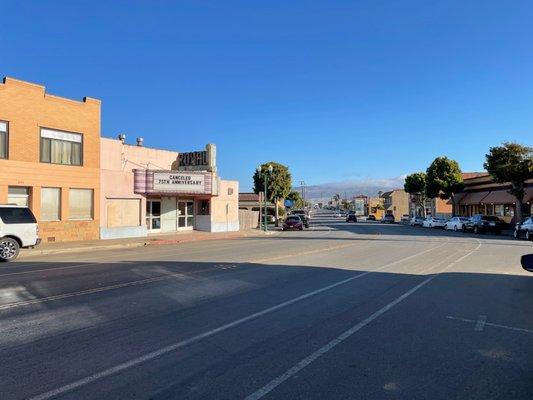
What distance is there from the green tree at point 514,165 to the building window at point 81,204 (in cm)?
3264

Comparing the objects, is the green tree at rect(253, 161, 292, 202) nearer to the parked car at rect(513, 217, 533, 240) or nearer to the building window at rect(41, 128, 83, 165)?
the parked car at rect(513, 217, 533, 240)

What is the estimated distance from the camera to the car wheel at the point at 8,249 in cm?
1691

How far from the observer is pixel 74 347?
19.8 ft

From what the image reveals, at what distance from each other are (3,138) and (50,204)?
155 inches

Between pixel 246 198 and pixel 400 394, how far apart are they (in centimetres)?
7103

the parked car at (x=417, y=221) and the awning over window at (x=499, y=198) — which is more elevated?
the awning over window at (x=499, y=198)

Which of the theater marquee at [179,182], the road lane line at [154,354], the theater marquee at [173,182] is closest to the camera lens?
the road lane line at [154,354]

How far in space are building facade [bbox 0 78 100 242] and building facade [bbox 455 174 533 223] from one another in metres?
37.8

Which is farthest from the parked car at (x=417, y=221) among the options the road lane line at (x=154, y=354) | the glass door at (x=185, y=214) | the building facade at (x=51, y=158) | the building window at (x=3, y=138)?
the road lane line at (x=154, y=354)

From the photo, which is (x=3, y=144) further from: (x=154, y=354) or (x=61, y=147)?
(x=154, y=354)

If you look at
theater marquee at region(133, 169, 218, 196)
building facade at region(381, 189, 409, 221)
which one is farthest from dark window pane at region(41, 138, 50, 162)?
building facade at region(381, 189, 409, 221)

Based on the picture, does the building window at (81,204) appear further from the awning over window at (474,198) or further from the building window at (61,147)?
the awning over window at (474,198)

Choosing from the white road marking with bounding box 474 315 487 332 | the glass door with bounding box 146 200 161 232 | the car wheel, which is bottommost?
Answer: the white road marking with bounding box 474 315 487 332

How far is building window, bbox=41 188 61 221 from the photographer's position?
24.6 meters
